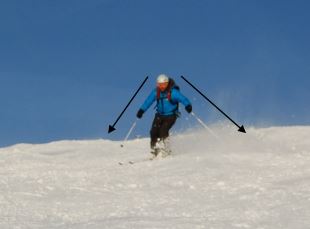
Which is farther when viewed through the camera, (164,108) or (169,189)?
(164,108)

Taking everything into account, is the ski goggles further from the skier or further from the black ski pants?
the black ski pants

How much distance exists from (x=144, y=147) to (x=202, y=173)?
6.76 m

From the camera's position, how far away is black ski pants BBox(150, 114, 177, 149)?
1384 centimetres

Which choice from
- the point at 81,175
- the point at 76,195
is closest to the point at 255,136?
the point at 81,175

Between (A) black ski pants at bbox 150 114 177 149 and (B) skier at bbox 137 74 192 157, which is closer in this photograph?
(B) skier at bbox 137 74 192 157

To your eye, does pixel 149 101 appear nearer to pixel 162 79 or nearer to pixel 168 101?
pixel 168 101

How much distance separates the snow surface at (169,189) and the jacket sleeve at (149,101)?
115 centimetres

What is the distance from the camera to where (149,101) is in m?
14.2

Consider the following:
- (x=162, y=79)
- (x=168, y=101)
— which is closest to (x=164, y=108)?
(x=168, y=101)

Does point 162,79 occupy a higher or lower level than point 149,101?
higher

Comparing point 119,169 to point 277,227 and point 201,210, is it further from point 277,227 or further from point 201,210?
point 277,227

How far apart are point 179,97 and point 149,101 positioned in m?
0.77

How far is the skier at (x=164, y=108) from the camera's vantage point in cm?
1368

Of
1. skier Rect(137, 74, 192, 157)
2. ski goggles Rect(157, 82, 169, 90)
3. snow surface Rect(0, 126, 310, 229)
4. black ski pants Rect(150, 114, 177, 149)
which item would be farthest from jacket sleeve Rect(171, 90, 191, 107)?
snow surface Rect(0, 126, 310, 229)
